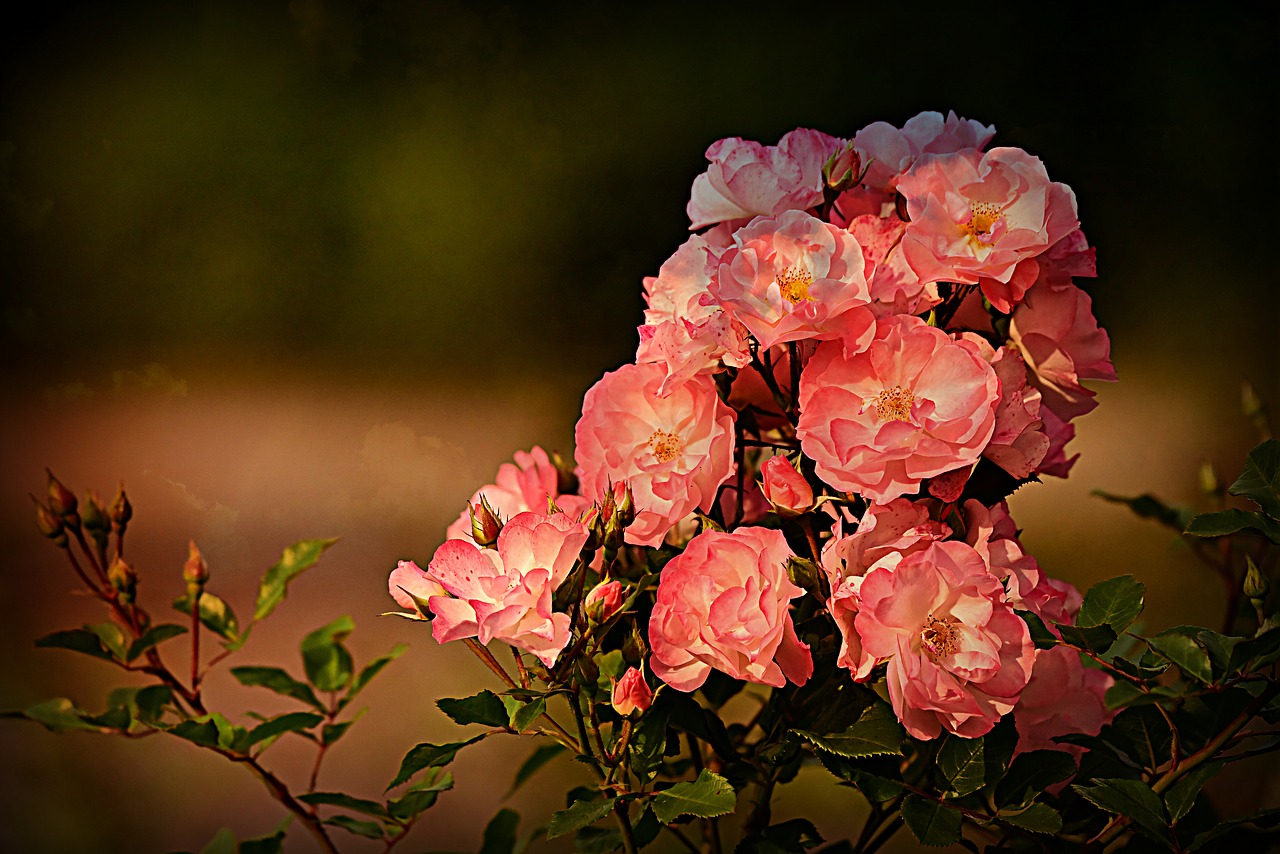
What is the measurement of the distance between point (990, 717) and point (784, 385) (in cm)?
15

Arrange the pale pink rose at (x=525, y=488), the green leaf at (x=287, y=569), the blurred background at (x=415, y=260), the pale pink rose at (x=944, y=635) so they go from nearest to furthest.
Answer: the pale pink rose at (x=944, y=635), the pale pink rose at (x=525, y=488), the green leaf at (x=287, y=569), the blurred background at (x=415, y=260)

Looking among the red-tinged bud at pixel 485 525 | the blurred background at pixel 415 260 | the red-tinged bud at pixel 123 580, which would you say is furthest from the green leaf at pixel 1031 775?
the blurred background at pixel 415 260

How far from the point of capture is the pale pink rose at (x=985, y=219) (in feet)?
1.12

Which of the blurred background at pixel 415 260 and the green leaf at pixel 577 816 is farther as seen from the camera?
the blurred background at pixel 415 260

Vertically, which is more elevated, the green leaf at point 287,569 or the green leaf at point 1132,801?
the green leaf at point 287,569

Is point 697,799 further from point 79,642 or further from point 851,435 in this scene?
point 79,642

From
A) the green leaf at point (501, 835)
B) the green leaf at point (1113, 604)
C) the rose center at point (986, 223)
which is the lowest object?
the green leaf at point (501, 835)

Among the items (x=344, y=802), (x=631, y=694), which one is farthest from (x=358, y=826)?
(x=631, y=694)

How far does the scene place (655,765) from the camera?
357 mm

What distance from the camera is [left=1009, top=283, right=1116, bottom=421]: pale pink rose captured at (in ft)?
1.21

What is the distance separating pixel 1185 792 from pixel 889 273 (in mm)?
209

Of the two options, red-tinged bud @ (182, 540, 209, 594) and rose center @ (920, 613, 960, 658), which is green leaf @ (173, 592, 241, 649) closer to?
Result: red-tinged bud @ (182, 540, 209, 594)

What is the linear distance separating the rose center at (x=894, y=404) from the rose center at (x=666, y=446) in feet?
0.25

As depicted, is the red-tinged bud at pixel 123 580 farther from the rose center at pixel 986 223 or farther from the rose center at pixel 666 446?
the rose center at pixel 986 223
